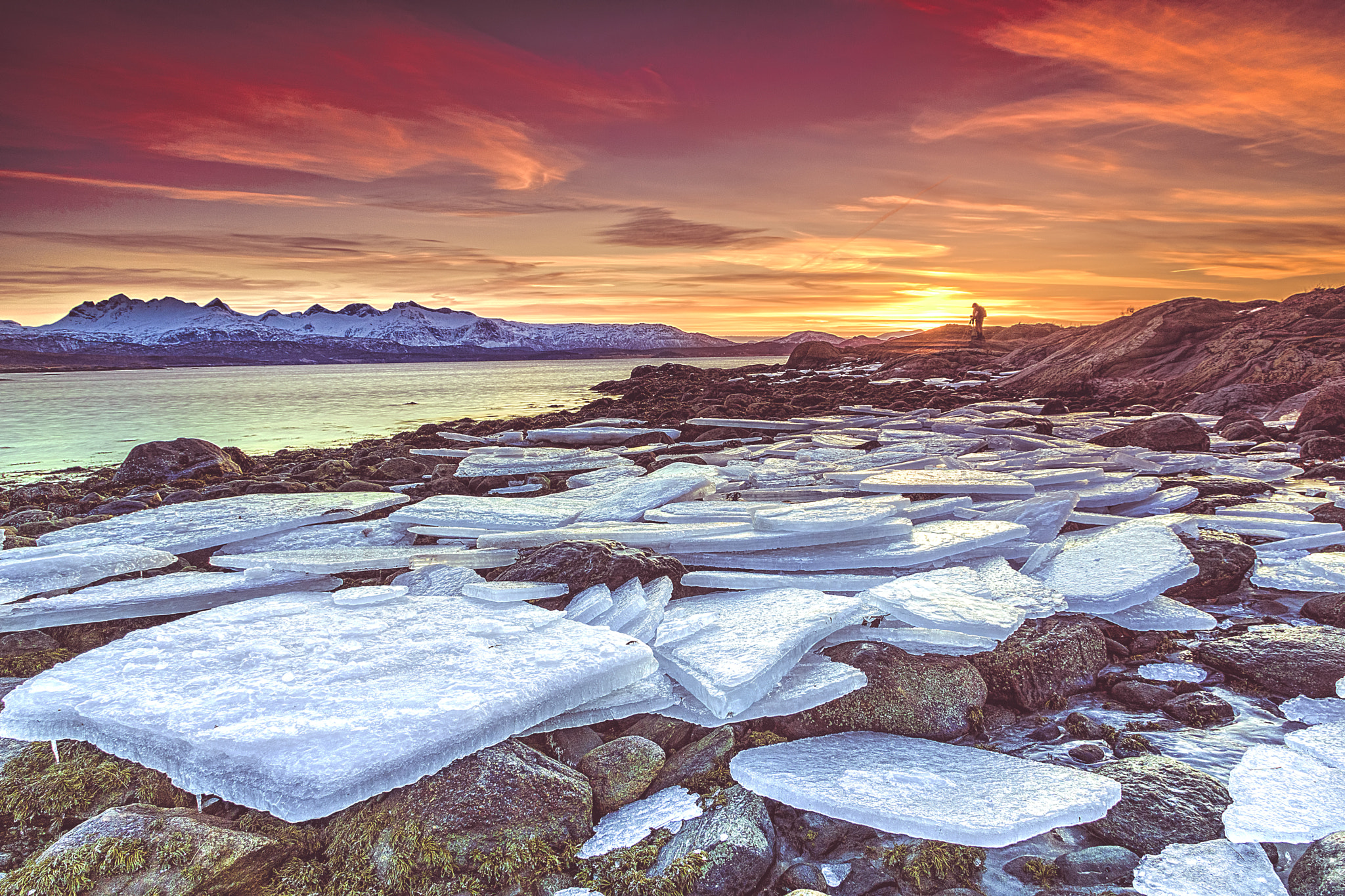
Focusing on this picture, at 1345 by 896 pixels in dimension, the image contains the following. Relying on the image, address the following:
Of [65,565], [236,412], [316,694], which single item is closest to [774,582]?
[316,694]

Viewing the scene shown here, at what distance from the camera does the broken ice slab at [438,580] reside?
109 inches

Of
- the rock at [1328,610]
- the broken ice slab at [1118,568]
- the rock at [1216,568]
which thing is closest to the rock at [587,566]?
the broken ice slab at [1118,568]

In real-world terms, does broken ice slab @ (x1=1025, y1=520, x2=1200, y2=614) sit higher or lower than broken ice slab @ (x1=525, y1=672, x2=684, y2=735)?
higher

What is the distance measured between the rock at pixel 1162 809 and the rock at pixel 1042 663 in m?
0.42

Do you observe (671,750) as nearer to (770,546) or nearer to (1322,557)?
(770,546)

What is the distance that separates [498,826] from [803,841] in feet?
2.32

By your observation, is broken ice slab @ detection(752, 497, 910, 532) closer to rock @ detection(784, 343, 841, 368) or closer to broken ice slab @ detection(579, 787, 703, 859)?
broken ice slab @ detection(579, 787, 703, 859)

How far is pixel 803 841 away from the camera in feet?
5.41

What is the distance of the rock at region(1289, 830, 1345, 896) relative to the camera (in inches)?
53.2

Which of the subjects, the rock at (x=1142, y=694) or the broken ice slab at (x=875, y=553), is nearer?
the rock at (x=1142, y=694)

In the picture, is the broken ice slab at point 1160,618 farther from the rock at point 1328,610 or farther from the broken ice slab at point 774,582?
the broken ice slab at point 774,582

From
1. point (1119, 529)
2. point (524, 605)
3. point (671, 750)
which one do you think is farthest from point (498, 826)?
point (1119, 529)

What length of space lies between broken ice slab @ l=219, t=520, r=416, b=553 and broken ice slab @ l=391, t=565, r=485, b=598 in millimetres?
592

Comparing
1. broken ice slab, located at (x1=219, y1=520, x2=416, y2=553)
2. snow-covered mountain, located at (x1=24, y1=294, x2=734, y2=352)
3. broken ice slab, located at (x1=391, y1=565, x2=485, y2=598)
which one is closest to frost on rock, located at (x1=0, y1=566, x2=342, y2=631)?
broken ice slab, located at (x1=391, y1=565, x2=485, y2=598)
